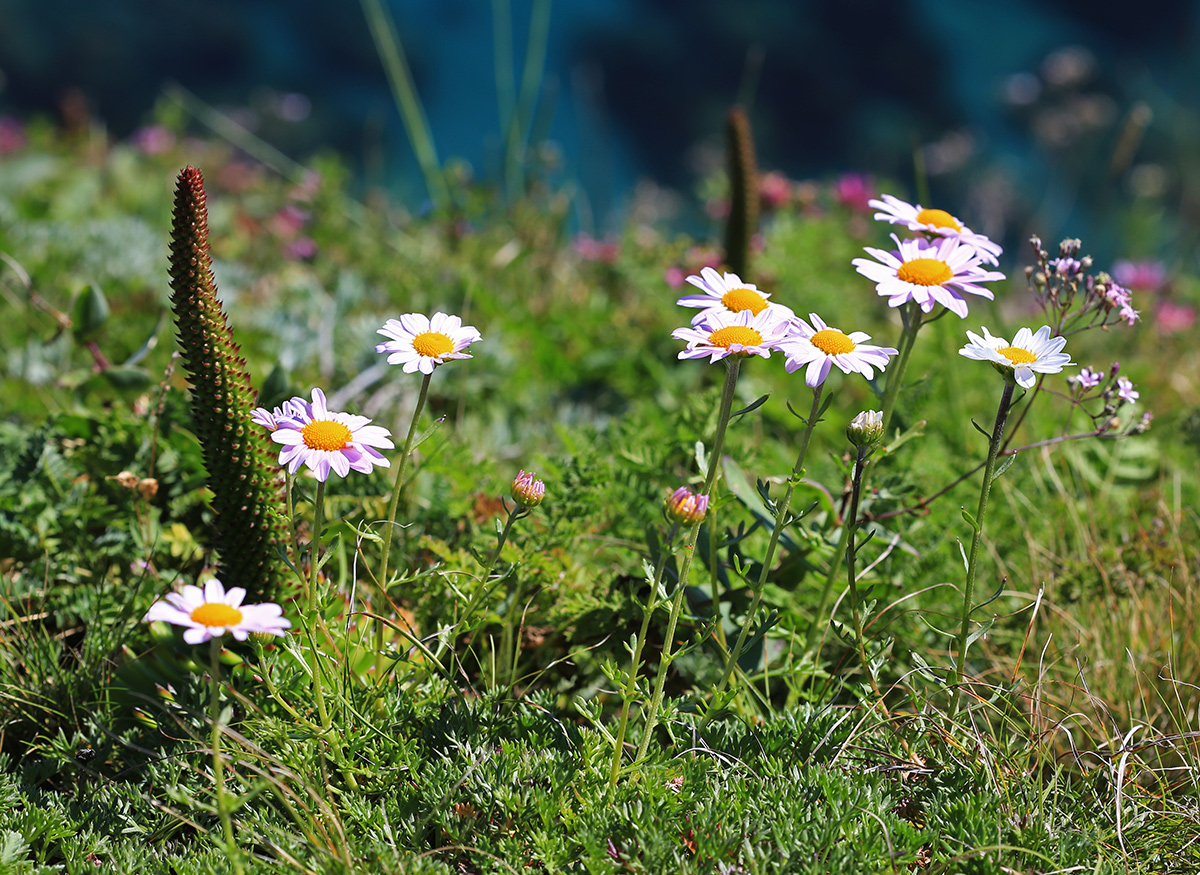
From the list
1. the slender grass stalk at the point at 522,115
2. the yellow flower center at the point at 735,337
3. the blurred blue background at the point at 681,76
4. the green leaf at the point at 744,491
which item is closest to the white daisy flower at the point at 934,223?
the yellow flower center at the point at 735,337

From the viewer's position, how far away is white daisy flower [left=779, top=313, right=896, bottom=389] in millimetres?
1620

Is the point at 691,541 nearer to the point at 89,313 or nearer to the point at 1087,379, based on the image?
the point at 1087,379

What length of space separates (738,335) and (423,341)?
57cm

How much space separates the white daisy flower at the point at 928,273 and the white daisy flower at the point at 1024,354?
73 mm

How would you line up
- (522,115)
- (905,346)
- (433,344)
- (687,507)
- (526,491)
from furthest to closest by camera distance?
1. (522,115)
2. (905,346)
3. (433,344)
4. (526,491)
5. (687,507)

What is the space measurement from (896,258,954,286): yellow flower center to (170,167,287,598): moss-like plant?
1.23 m

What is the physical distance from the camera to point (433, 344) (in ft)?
5.70

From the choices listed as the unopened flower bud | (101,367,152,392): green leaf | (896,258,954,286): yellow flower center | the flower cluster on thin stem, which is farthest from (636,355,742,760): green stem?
(101,367,152,392): green leaf

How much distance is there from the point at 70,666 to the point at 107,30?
37.6 ft

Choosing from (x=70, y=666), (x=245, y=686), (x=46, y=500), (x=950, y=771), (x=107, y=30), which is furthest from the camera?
(x=107, y=30)

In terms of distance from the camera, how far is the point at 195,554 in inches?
98.0

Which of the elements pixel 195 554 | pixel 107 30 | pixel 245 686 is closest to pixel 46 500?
pixel 195 554

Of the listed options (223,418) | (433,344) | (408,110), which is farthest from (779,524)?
(408,110)

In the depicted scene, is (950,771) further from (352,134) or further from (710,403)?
(352,134)
